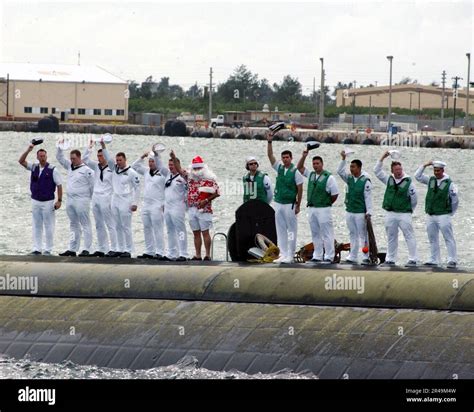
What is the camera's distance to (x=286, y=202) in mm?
23297

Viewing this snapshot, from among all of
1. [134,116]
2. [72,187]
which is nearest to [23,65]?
[134,116]

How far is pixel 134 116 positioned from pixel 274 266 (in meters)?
146

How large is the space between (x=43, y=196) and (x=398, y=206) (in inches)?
277

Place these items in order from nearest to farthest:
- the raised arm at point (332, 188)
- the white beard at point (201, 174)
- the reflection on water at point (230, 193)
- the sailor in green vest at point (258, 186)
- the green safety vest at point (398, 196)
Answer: the green safety vest at point (398, 196)
the raised arm at point (332, 188)
the sailor in green vest at point (258, 186)
the white beard at point (201, 174)
the reflection on water at point (230, 193)

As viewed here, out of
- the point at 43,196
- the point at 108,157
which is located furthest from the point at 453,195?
the point at 43,196

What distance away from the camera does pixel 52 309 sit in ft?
72.6

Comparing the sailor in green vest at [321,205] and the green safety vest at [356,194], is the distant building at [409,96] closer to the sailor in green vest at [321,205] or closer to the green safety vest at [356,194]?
the sailor in green vest at [321,205]

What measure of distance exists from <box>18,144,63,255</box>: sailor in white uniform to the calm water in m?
4.44

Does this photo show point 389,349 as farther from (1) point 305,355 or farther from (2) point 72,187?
(2) point 72,187

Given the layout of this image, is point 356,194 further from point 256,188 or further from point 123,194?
point 123,194

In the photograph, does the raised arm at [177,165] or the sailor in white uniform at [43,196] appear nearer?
the raised arm at [177,165]

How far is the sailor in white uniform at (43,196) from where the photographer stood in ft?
81.7

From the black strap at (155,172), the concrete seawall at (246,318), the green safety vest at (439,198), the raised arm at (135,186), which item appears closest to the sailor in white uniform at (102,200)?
the raised arm at (135,186)

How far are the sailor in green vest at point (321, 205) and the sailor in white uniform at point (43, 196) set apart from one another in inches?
196
